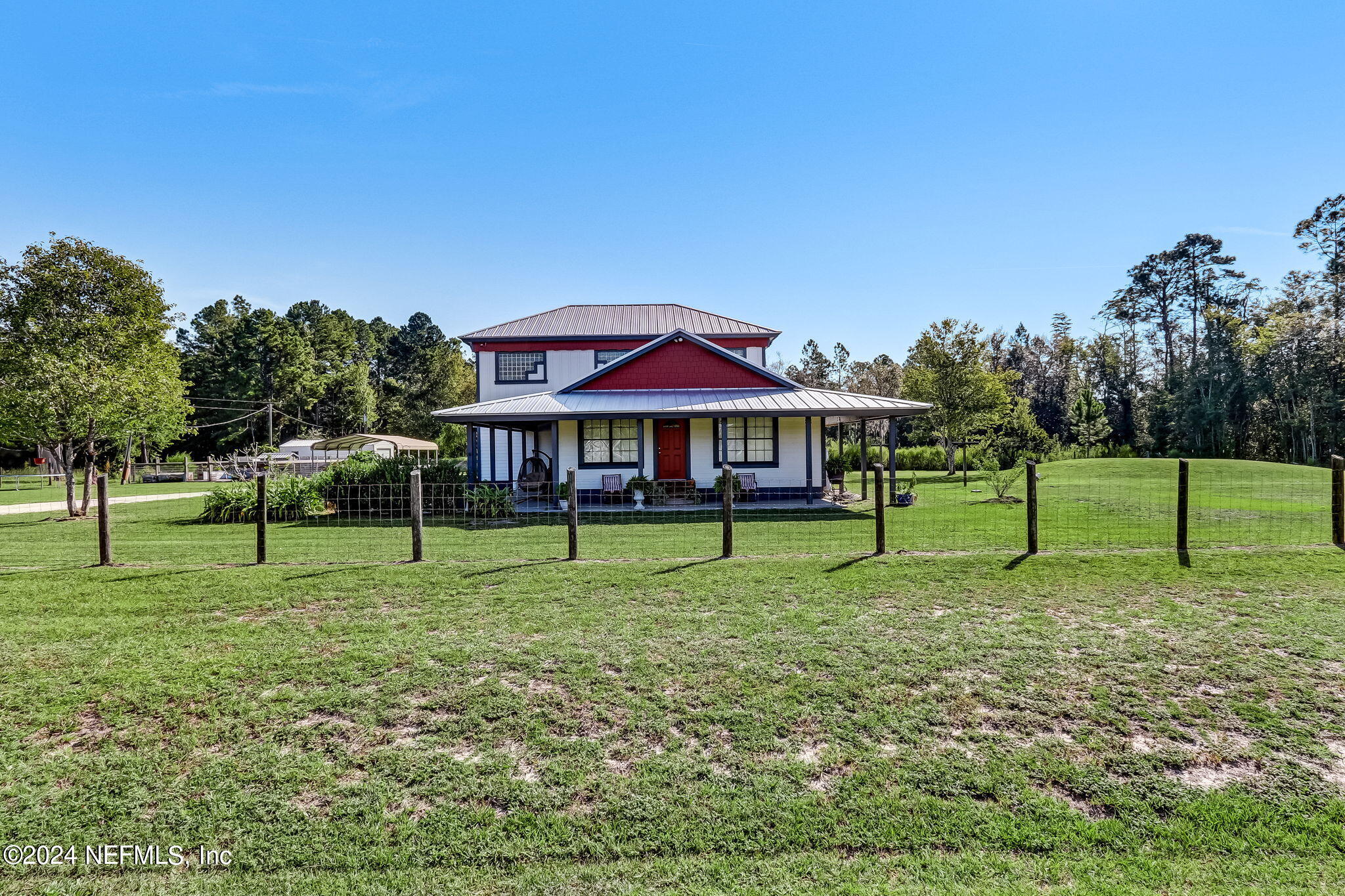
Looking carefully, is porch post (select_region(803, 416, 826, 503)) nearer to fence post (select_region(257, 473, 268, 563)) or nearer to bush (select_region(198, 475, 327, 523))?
bush (select_region(198, 475, 327, 523))

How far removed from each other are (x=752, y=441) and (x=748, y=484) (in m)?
1.35

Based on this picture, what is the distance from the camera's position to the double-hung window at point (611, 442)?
20.1 metres

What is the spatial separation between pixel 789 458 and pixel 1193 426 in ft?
114

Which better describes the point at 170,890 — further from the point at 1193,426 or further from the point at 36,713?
the point at 1193,426

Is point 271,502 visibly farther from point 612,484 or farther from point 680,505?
point 680,505

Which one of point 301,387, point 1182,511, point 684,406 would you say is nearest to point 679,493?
point 684,406

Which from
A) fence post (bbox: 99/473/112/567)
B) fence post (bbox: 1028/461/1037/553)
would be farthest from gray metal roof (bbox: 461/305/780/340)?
fence post (bbox: 1028/461/1037/553)

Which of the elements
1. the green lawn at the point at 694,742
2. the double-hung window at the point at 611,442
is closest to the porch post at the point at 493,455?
the double-hung window at the point at 611,442

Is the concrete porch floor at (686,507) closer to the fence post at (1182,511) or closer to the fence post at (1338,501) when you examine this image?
the fence post at (1182,511)

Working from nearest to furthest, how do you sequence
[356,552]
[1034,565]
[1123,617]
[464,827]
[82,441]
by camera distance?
[464,827] → [1123,617] → [1034,565] → [356,552] → [82,441]

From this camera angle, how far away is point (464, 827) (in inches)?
132

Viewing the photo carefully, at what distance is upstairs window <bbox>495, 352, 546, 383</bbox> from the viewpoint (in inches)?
1049

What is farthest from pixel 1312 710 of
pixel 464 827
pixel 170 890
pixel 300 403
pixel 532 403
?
pixel 300 403

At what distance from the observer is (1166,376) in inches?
1955
